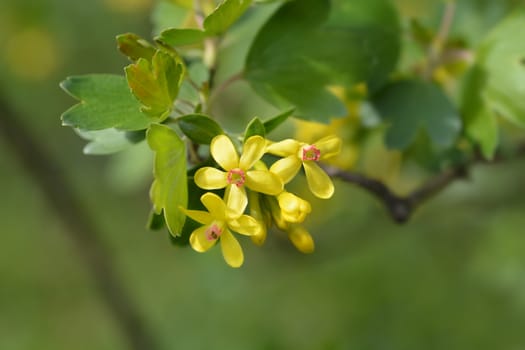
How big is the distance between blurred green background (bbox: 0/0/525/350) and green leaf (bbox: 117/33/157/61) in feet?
2.78

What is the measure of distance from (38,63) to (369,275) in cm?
146

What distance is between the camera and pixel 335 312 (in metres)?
2.36

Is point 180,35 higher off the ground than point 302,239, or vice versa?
point 180,35

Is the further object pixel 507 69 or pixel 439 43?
pixel 439 43

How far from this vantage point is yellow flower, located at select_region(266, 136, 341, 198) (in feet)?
2.25

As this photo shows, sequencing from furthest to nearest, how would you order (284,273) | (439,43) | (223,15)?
(284,273) → (439,43) → (223,15)

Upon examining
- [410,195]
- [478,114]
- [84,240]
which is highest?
[478,114]

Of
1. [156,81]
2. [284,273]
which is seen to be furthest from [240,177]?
[284,273]

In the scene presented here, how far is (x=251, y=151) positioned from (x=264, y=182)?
0.12ft

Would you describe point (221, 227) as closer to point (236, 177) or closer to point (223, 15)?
point (236, 177)

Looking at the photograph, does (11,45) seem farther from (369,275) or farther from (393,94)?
(393,94)

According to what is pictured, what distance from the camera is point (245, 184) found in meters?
0.68

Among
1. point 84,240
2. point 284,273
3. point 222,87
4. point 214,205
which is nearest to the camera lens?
point 214,205

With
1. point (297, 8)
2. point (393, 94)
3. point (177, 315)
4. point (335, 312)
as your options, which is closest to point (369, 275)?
point (335, 312)
